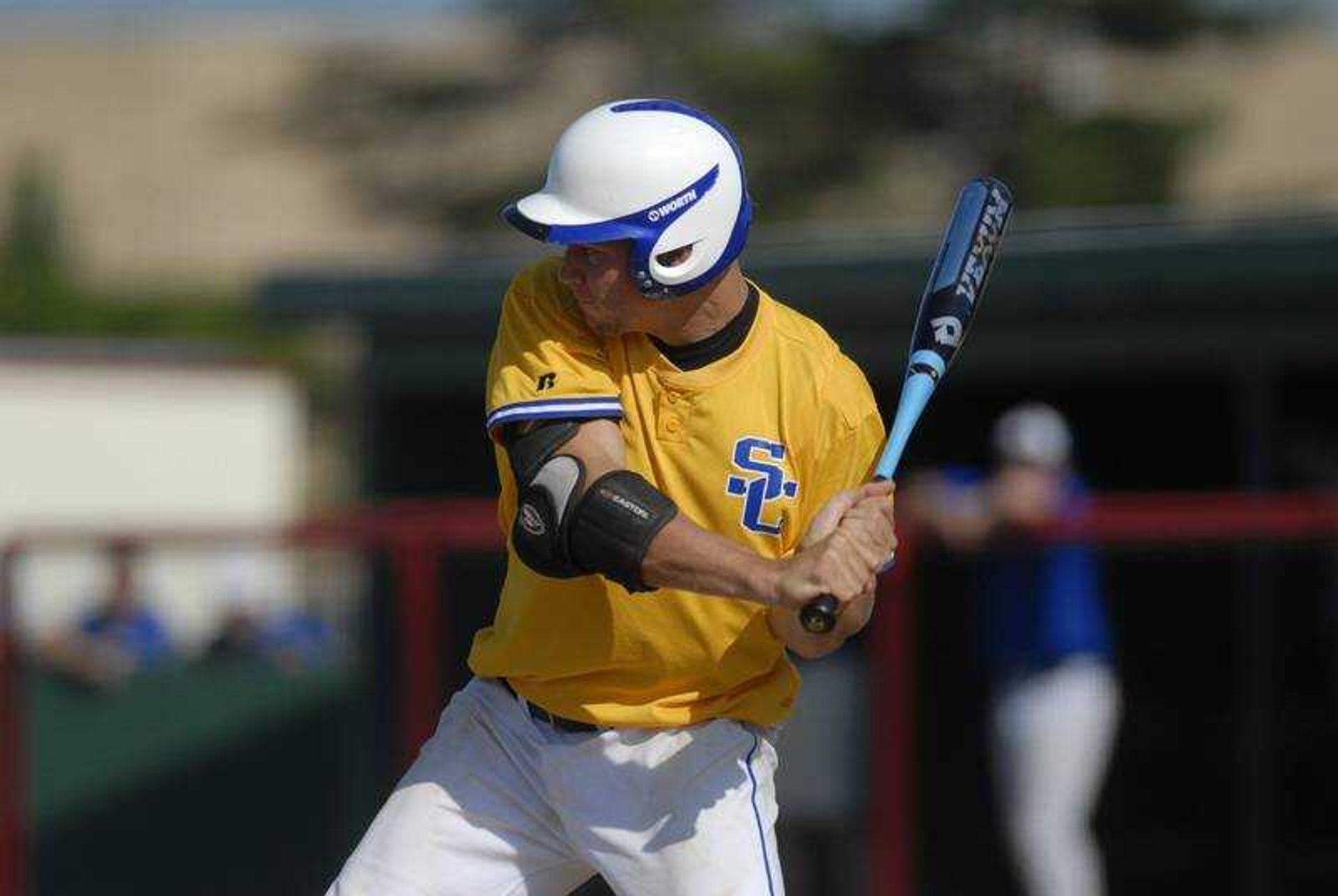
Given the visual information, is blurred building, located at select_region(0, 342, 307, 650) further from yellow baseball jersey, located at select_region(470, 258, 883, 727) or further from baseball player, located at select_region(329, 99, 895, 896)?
yellow baseball jersey, located at select_region(470, 258, 883, 727)

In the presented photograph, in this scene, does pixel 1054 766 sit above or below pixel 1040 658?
below

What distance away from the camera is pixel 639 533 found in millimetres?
4340

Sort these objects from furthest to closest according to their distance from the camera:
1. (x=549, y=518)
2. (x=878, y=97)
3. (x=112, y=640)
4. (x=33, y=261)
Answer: (x=33, y=261) → (x=878, y=97) → (x=112, y=640) → (x=549, y=518)

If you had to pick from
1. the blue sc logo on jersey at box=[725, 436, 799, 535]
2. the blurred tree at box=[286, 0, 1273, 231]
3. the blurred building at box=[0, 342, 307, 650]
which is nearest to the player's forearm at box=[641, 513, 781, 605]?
the blue sc logo on jersey at box=[725, 436, 799, 535]

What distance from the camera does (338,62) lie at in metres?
46.5

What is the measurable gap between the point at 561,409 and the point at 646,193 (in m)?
0.41

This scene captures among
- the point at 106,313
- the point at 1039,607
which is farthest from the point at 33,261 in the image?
the point at 1039,607

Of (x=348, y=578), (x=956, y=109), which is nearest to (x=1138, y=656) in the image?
(x=348, y=578)

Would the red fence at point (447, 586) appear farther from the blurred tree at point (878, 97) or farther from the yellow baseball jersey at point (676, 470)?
the blurred tree at point (878, 97)

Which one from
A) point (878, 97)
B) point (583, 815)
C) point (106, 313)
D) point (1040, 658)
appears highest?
point (583, 815)

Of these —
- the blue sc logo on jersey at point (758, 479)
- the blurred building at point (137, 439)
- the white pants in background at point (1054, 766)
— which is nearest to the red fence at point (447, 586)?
the white pants in background at point (1054, 766)

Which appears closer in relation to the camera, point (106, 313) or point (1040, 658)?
point (1040, 658)

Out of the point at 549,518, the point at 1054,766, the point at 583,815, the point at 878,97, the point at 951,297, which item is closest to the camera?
the point at 549,518

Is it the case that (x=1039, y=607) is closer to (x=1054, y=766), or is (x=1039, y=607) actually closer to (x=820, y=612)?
(x=1054, y=766)
